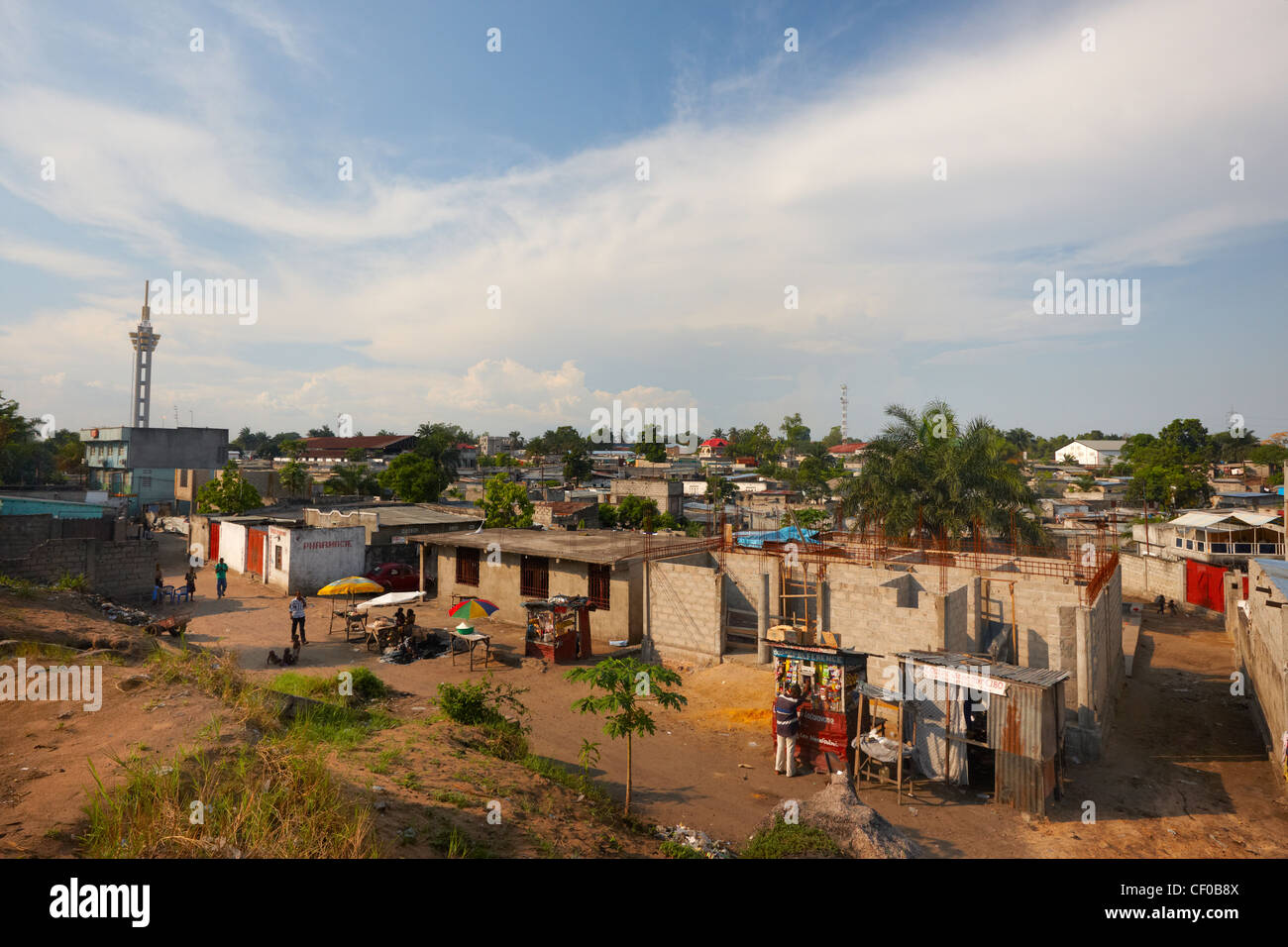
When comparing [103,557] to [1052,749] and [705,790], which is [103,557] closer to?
[705,790]

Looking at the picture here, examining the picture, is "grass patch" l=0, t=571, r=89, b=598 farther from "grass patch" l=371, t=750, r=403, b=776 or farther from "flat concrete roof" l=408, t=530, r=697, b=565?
"grass patch" l=371, t=750, r=403, b=776

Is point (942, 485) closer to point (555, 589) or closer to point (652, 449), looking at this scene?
point (555, 589)

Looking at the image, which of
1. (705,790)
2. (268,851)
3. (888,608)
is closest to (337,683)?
(705,790)

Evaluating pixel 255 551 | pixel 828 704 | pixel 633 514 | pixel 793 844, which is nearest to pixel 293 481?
pixel 633 514

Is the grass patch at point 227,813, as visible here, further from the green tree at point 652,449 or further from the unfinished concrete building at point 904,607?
the green tree at point 652,449
